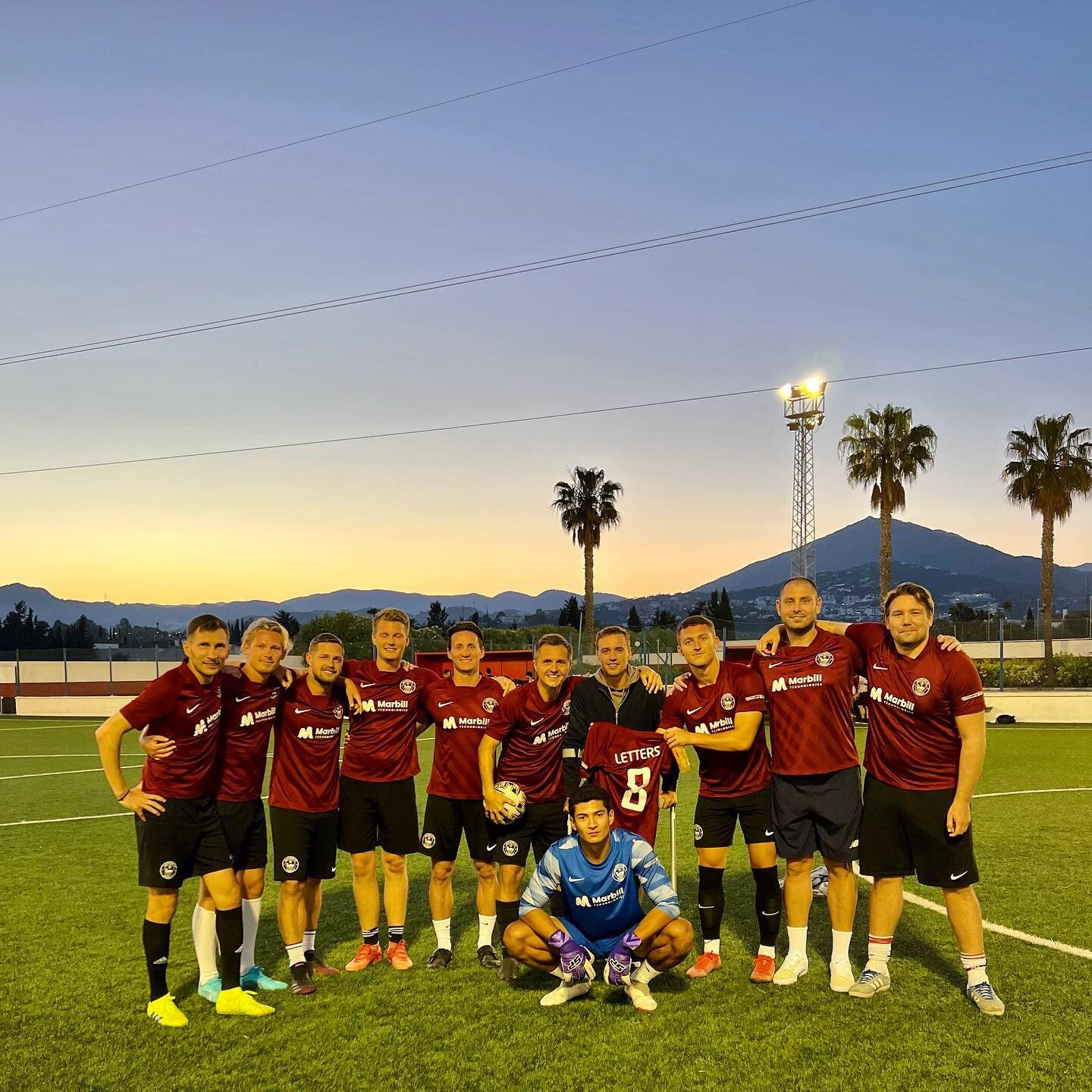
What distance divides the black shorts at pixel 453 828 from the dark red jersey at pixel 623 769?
845 mm

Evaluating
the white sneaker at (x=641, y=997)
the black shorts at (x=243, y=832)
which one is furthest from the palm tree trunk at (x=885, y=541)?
the black shorts at (x=243, y=832)

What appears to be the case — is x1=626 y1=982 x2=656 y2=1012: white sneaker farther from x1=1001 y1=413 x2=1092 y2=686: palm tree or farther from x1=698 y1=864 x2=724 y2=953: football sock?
x1=1001 y1=413 x2=1092 y2=686: palm tree

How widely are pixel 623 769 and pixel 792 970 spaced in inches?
59.3

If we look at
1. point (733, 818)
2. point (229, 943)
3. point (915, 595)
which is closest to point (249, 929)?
point (229, 943)

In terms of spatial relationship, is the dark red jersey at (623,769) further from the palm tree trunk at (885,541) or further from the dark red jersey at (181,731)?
the palm tree trunk at (885,541)

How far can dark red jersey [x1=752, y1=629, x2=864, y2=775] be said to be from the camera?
5.67 meters

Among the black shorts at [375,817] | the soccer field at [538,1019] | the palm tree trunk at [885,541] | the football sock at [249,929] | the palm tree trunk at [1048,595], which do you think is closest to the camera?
the soccer field at [538,1019]

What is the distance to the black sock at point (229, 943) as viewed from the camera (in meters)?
5.37

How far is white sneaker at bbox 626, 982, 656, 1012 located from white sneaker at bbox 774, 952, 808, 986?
32.8 inches

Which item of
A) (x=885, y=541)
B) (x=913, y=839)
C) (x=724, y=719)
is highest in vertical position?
(x=885, y=541)

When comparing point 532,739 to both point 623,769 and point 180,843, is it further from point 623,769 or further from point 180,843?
point 180,843

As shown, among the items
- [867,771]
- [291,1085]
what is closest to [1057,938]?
[867,771]

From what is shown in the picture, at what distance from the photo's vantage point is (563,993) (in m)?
Answer: 5.40

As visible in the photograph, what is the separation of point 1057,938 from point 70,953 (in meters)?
6.68
